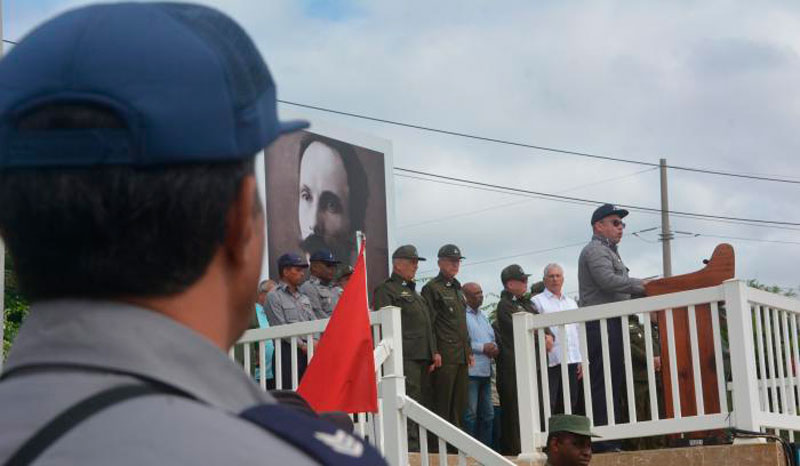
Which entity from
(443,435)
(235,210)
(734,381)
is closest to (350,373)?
(443,435)

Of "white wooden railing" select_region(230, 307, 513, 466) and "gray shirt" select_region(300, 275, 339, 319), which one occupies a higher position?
"gray shirt" select_region(300, 275, 339, 319)

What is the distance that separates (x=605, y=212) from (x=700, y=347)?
1.71 m

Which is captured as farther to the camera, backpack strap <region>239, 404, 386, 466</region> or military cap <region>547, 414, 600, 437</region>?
military cap <region>547, 414, 600, 437</region>

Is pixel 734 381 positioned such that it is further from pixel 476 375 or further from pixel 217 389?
pixel 217 389

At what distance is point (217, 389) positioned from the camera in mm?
1126

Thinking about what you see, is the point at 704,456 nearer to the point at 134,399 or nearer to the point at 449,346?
the point at 449,346

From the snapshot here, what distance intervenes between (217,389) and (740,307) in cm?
817

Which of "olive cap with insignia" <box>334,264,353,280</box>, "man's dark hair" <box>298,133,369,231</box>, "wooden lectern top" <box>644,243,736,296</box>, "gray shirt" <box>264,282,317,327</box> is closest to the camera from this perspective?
"wooden lectern top" <box>644,243,736,296</box>

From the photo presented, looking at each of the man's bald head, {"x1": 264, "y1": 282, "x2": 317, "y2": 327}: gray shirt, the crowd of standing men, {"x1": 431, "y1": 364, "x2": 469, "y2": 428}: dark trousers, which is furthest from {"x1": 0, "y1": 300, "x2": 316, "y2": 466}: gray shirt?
the man's bald head

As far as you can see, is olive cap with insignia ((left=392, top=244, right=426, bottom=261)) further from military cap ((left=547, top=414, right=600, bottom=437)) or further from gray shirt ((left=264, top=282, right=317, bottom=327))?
military cap ((left=547, top=414, right=600, bottom=437))

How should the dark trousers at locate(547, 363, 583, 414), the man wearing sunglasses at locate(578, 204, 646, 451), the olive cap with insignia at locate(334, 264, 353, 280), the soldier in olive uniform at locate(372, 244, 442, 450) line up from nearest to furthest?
the man wearing sunglasses at locate(578, 204, 646, 451) → the dark trousers at locate(547, 363, 583, 414) → the soldier in olive uniform at locate(372, 244, 442, 450) → the olive cap with insignia at locate(334, 264, 353, 280)

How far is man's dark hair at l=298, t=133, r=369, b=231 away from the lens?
15773 mm

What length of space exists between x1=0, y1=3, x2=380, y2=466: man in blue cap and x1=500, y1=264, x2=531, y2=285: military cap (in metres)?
11.1

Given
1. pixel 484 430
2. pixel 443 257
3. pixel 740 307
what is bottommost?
pixel 484 430
